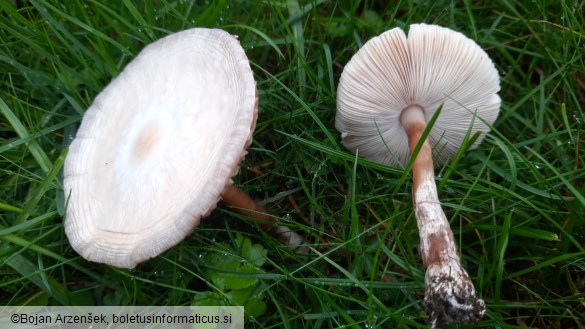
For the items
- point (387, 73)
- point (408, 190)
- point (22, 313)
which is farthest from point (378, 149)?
point (22, 313)

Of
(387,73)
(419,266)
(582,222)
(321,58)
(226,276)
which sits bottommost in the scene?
(226,276)

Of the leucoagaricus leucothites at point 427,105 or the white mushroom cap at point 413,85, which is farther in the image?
the white mushroom cap at point 413,85

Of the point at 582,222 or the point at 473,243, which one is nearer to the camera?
the point at 582,222

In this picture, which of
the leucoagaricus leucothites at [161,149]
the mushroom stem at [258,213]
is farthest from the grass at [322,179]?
the leucoagaricus leucothites at [161,149]

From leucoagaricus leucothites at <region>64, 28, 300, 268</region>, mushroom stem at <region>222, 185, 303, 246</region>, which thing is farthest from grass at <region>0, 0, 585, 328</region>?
leucoagaricus leucothites at <region>64, 28, 300, 268</region>

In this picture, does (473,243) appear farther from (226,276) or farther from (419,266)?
(226,276)

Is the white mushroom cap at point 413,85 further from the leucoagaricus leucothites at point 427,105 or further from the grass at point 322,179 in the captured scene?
the grass at point 322,179
